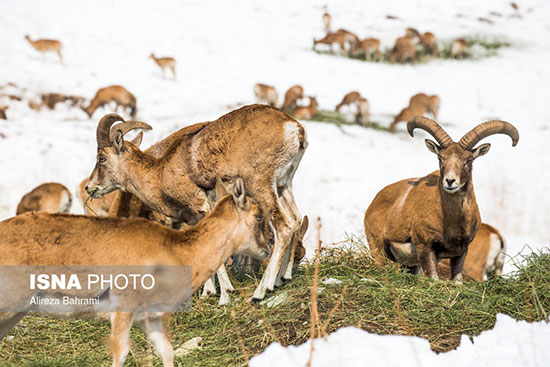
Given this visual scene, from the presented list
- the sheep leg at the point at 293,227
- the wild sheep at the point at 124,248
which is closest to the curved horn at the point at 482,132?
the sheep leg at the point at 293,227

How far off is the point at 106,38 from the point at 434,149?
20.8 m

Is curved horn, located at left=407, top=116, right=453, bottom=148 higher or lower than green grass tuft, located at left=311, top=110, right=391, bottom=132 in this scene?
higher

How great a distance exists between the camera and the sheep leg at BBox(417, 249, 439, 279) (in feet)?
28.1

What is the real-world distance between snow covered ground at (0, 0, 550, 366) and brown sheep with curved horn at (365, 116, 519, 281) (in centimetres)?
224

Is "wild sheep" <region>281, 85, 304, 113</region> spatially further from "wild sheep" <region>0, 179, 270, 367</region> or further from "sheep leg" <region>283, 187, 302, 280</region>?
"wild sheep" <region>0, 179, 270, 367</region>

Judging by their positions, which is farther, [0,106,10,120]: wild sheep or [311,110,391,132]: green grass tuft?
[311,110,391,132]: green grass tuft

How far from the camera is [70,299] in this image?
5562mm

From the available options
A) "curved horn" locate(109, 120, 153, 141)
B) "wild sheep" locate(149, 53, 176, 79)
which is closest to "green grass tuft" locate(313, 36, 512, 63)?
"wild sheep" locate(149, 53, 176, 79)

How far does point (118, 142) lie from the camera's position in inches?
344

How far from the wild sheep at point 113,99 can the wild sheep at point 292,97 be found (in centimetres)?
534

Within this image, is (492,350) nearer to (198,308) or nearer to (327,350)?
(327,350)

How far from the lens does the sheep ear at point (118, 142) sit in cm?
866

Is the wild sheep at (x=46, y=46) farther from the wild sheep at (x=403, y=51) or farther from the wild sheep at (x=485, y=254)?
the wild sheep at (x=485, y=254)

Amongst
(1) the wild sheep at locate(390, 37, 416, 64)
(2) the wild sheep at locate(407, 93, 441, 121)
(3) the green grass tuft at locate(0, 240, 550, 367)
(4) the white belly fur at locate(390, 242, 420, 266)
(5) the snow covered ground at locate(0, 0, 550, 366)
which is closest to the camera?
(3) the green grass tuft at locate(0, 240, 550, 367)
